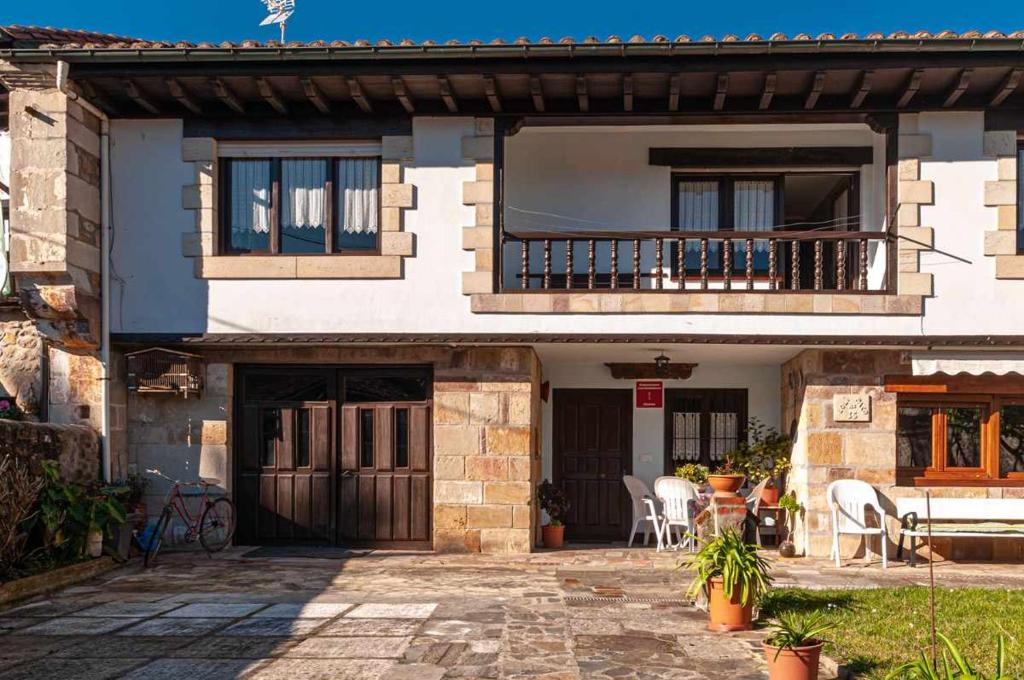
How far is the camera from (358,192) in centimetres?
1032

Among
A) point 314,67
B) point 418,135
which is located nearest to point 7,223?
point 314,67

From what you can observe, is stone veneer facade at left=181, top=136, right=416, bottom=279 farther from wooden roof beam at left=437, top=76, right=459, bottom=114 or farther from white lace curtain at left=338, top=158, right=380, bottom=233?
wooden roof beam at left=437, top=76, right=459, bottom=114

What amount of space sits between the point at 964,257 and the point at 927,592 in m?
3.80

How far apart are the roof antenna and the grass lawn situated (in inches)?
322

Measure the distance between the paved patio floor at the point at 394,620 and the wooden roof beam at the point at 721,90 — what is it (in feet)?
16.9

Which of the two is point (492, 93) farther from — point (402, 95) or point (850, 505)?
point (850, 505)

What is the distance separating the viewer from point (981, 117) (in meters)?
9.65

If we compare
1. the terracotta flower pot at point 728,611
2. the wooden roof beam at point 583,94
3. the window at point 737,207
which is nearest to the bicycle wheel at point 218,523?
the terracotta flower pot at point 728,611

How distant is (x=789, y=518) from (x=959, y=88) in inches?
207

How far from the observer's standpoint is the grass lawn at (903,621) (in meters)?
5.84

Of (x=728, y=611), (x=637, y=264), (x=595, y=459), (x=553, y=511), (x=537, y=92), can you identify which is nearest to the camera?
(x=728, y=611)

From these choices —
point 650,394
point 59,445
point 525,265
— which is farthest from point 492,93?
point 59,445

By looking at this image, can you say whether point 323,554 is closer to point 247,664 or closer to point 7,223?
point 247,664

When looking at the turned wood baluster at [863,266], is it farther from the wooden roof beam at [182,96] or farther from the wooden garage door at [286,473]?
the wooden roof beam at [182,96]
